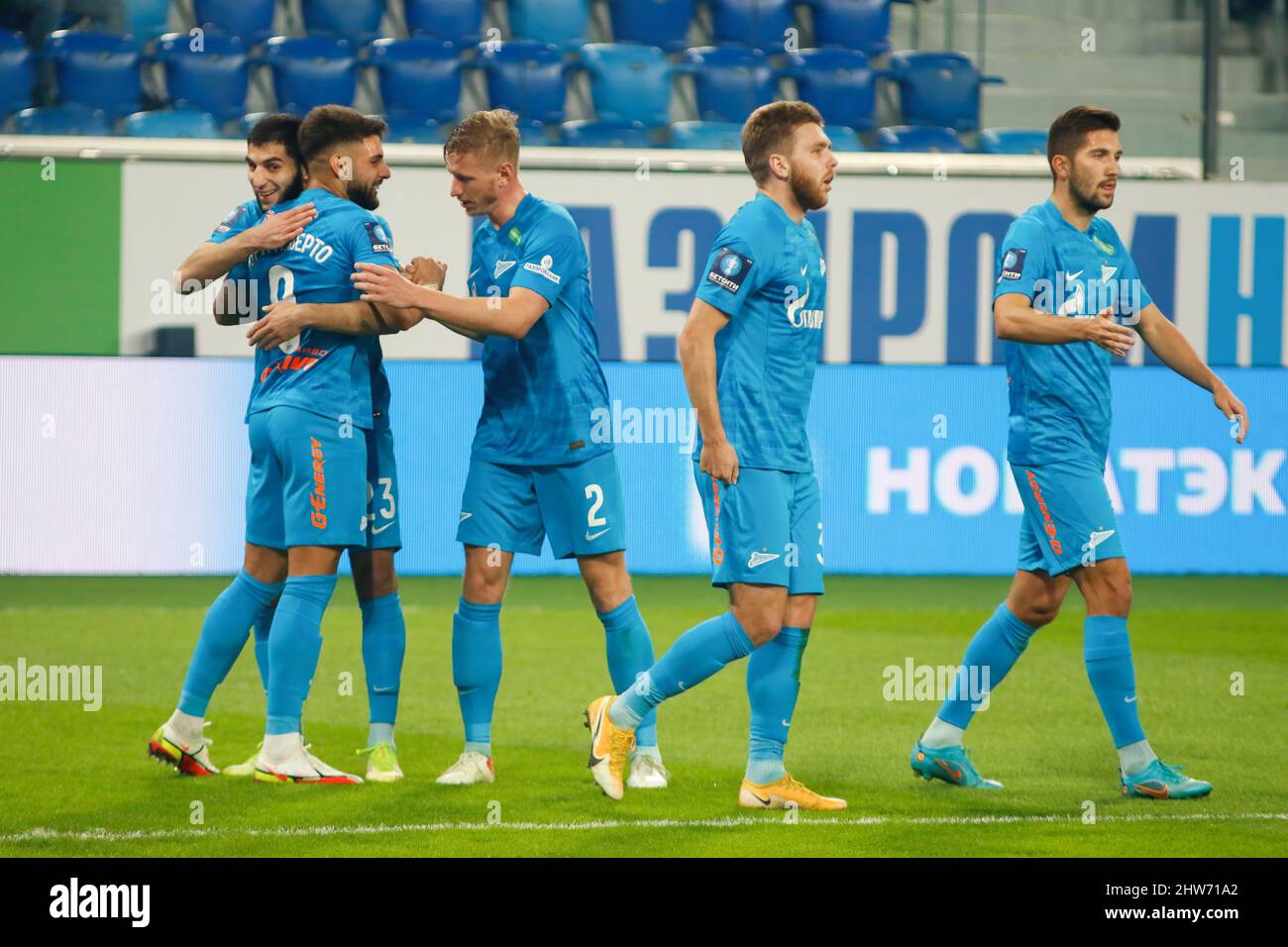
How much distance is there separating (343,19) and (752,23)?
11.4ft

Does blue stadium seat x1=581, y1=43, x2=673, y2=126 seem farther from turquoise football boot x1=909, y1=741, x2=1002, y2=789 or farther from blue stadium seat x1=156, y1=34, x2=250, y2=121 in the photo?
turquoise football boot x1=909, y1=741, x2=1002, y2=789

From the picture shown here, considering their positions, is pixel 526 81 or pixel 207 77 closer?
pixel 207 77

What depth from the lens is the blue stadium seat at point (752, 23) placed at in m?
15.0

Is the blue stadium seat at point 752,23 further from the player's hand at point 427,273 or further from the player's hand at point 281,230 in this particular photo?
the player's hand at point 281,230

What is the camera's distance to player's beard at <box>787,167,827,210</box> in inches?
205

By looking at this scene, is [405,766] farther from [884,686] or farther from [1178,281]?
[1178,281]

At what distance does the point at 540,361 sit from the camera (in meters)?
5.68

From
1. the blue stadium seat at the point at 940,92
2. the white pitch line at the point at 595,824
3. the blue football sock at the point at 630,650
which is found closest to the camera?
the white pitch line at the point at 595,824

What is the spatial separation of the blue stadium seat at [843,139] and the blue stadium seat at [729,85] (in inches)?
27.0

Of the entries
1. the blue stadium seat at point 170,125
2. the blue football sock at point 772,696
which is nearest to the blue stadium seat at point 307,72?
the blue stadium seat at point 170,125

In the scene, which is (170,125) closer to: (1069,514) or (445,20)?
(445,20)

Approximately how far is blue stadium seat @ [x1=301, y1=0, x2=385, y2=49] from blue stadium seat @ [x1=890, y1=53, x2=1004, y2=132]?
4.48 m

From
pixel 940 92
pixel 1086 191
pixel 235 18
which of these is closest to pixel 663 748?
pixel 1086 191
